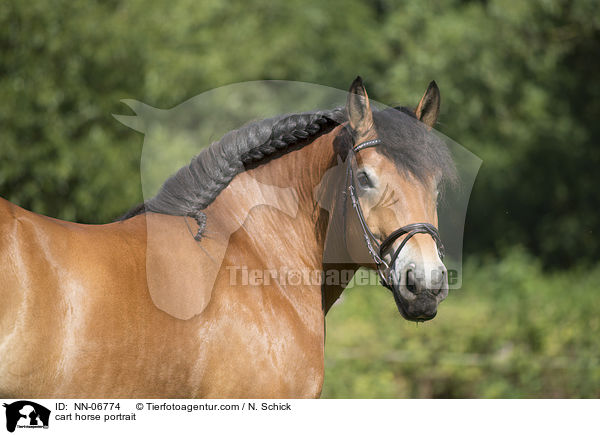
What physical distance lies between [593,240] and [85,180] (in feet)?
40.3

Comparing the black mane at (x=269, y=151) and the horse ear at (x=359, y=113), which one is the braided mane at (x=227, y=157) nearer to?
the black mane at (x=269, y=151)

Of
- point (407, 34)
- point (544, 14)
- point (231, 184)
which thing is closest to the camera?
point (231, 184)

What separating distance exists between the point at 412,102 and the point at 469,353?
316 inches

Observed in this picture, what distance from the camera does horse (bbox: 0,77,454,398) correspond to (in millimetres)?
2627

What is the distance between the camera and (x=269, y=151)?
340cm

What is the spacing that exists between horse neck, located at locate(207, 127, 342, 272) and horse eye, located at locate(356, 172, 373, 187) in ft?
0.83

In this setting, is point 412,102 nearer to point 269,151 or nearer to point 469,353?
point 469,353

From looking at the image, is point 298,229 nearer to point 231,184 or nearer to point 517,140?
point 231,184

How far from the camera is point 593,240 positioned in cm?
1480

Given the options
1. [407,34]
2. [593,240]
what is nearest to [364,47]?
[407,34]

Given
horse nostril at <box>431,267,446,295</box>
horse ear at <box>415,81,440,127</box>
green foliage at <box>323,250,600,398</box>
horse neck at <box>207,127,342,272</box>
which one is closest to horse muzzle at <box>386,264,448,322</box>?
horse nostril at <box>431,267,446,295</box>
